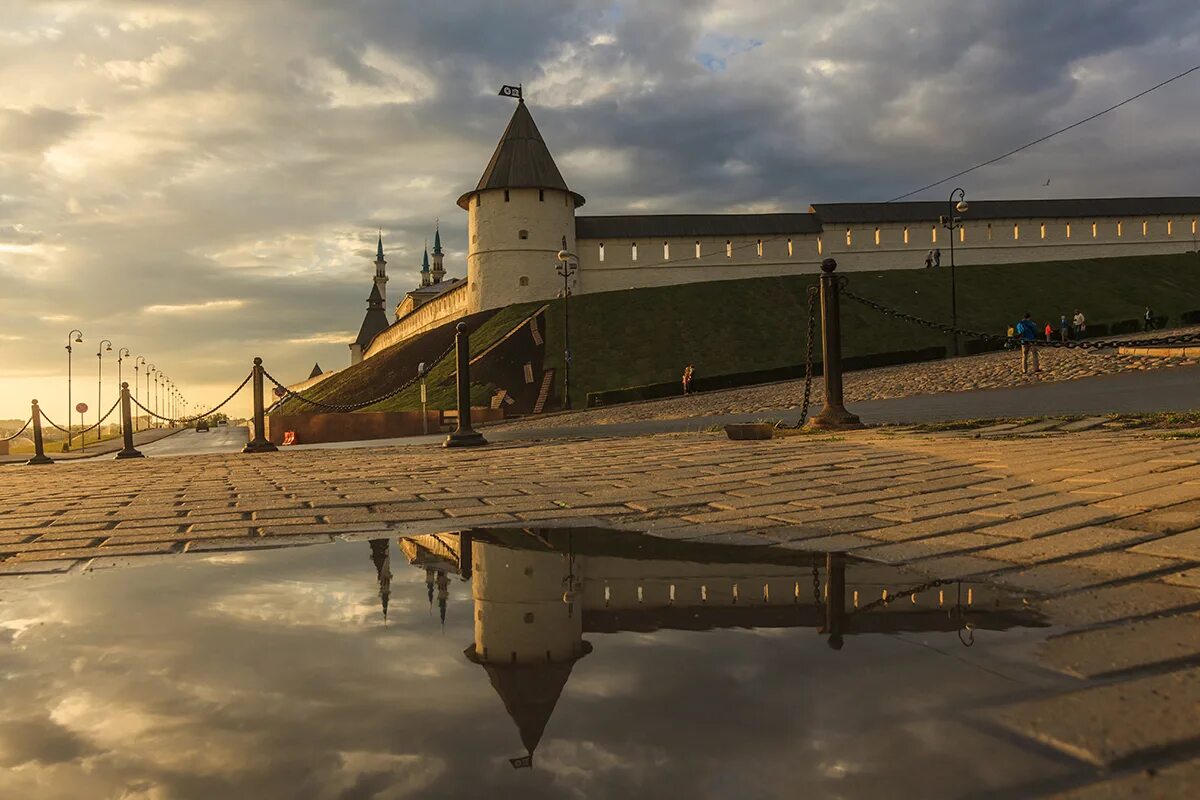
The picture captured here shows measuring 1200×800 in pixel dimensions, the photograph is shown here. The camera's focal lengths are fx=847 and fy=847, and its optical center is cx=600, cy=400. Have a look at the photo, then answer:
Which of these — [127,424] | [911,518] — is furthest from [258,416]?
[911,518]

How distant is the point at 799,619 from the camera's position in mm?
2568

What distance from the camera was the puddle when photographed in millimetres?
1548

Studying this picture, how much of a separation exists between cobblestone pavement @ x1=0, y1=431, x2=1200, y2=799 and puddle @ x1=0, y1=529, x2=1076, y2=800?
17cm

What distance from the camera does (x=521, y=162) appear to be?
56406mm

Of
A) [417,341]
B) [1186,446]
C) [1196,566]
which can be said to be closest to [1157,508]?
[1196,566]

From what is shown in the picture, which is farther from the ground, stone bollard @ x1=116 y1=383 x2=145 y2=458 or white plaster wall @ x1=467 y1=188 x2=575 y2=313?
white plaster wall @ x1=467 y1=188 x2=575 y2=313

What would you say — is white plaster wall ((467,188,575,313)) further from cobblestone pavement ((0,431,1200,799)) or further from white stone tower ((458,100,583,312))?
cobblestone pavement ((0,431,1200,799))

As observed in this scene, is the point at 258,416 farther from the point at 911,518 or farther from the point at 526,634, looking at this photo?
the point at 526,634

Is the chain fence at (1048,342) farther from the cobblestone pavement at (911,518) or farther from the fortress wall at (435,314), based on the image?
the fortress wall at (435,314)

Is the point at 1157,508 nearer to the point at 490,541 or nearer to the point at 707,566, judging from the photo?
the point at 707,566

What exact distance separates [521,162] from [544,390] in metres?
23.5

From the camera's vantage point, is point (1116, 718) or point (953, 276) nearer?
point (1116, 718)

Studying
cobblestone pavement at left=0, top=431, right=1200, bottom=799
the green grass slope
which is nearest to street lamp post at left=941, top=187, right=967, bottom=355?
the green grass slope

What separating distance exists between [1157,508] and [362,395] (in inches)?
1920
